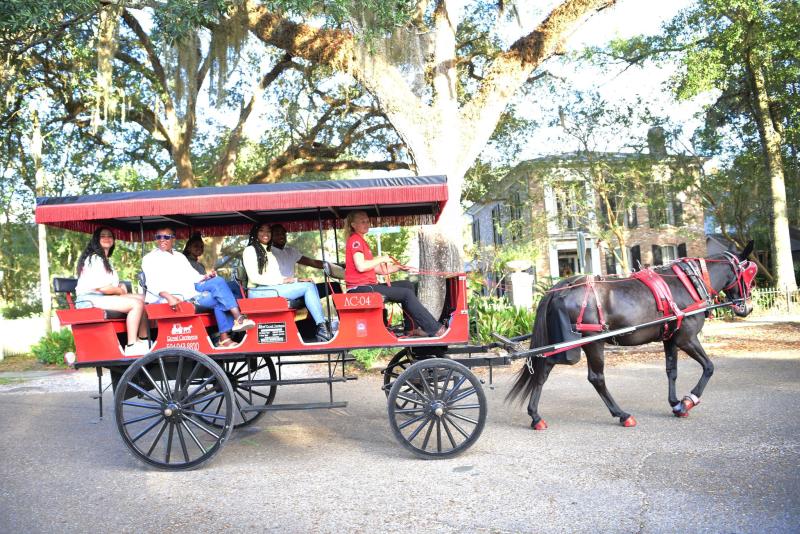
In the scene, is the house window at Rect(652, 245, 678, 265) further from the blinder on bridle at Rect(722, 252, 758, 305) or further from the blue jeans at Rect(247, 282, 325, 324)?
the blue jeans at Rect(247, 282, 325, 324)

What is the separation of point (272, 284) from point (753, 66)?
49.3 ft

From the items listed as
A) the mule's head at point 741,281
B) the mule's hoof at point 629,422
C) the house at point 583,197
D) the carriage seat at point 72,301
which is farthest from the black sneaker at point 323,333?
the house at point 583,197

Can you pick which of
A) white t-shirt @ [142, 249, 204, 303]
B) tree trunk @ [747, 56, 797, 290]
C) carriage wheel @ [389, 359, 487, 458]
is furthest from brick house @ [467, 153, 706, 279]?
white t-shirt @ [142, 249, 204, 303]

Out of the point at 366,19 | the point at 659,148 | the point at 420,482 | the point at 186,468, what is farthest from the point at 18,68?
the point at 659,148

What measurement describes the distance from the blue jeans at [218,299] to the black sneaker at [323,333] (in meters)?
0.78

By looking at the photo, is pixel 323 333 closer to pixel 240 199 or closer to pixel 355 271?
pixel 355 271

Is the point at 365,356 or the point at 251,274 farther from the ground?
the point at 251,274

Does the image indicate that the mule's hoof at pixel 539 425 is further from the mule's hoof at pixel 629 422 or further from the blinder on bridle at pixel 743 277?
the blinder on bridle at pixel 743 277

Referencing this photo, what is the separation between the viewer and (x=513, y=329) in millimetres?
11781

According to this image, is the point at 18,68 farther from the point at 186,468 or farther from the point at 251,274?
the point at 186,468

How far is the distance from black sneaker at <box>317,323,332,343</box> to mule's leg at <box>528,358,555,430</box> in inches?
82.1

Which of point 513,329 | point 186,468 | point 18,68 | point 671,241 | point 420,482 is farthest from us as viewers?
point 671,241

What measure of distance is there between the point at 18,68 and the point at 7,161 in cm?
539

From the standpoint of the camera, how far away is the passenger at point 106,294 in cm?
563
